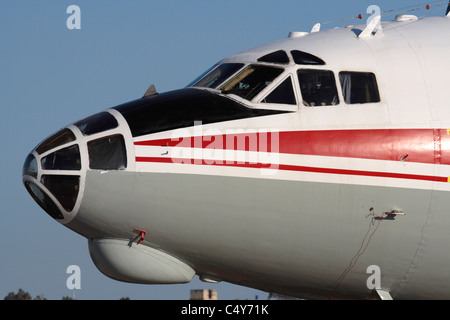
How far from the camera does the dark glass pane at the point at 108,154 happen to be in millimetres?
15742

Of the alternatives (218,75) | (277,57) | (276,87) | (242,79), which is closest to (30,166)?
(218,75)

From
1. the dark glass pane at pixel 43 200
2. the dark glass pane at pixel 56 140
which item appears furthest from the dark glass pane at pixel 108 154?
the dark glass pane at pixel 43 200

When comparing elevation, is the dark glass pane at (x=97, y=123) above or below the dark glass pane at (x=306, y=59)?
below

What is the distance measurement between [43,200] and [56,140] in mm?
962

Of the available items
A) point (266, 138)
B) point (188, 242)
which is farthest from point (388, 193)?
point (188, 242)

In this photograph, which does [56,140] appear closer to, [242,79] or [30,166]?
[30,166]

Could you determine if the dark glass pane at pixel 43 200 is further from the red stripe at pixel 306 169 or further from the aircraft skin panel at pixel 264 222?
the red stripe at pixel 306 169

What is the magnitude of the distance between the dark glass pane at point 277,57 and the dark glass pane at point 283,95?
0.49m

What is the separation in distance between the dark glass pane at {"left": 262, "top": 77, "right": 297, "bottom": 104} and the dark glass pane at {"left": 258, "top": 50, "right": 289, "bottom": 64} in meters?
0.49

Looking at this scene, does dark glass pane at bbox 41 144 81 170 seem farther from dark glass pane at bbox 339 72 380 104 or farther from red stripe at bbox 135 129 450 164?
dark glass pane at bbox 339 72 380 104

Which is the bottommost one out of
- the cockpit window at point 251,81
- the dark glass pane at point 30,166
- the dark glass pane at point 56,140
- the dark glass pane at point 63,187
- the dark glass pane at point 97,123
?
the dark glass pane at point 63,187

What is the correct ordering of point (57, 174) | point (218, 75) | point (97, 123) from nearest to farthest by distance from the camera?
1. point (57, 174)
2. point (97, 123)
3. point (218, 75)

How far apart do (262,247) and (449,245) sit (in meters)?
3.02

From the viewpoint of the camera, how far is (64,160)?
15766mm
